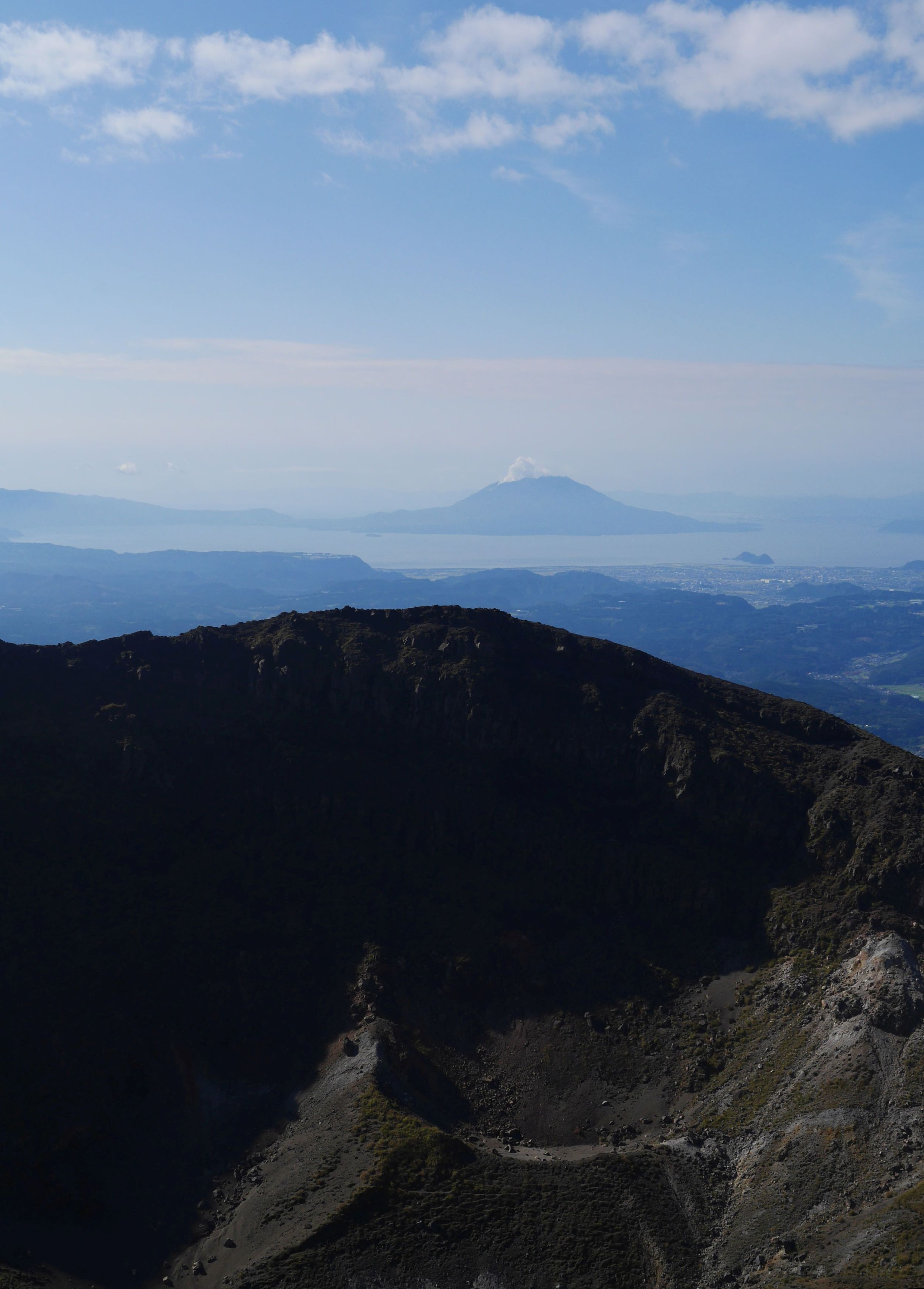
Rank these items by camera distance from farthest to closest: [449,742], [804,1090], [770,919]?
[449,742], [770,919], [804,1090]

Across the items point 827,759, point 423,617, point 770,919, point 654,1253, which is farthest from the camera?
point 423,617

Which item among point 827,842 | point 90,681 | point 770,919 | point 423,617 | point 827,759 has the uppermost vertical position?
point 423,617

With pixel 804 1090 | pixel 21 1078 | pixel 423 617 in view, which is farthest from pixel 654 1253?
pixel 423 617

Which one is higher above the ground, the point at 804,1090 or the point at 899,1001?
the point at 899,1001

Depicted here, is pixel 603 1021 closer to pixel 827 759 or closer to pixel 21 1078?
pixel 827 759

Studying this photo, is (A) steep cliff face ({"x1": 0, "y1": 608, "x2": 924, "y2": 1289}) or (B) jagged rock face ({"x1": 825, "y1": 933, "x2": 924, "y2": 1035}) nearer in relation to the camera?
(A) steep cliff face ({"x1": 0, "y1": 608, "x2": 924, "y2": 1289})

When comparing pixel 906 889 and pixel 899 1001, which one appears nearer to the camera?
pixel 899 1001

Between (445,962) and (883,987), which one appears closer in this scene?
(883,987)

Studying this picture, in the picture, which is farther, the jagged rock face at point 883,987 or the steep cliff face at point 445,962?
the jagged rock face at point 883,987
